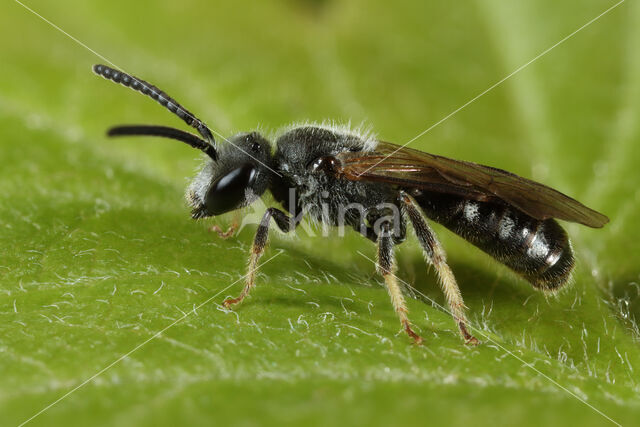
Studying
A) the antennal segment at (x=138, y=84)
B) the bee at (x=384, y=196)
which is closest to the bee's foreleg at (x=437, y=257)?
the bee at (x=384, y=196)

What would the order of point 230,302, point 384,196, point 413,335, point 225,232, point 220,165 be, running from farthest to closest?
point 225,232, point 384,196, point 220,165, point 230,302, point 413,335

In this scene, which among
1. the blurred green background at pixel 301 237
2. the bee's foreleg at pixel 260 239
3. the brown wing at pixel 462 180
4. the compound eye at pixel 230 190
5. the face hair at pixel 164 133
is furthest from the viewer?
the compound eye at pixel 230 190

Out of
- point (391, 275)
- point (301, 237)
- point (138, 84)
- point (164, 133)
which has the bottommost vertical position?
point (391, 275)

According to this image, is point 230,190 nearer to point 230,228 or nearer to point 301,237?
point 230,228

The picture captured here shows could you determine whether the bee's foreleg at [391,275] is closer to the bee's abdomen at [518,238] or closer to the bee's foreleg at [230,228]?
A: the bee's abdomen at [518,238]

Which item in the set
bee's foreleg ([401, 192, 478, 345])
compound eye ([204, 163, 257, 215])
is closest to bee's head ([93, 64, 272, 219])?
compound eye ([204, 163, 257, 215])

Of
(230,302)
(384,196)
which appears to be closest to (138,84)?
(230,302)

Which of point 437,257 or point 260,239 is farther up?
point 437,257
